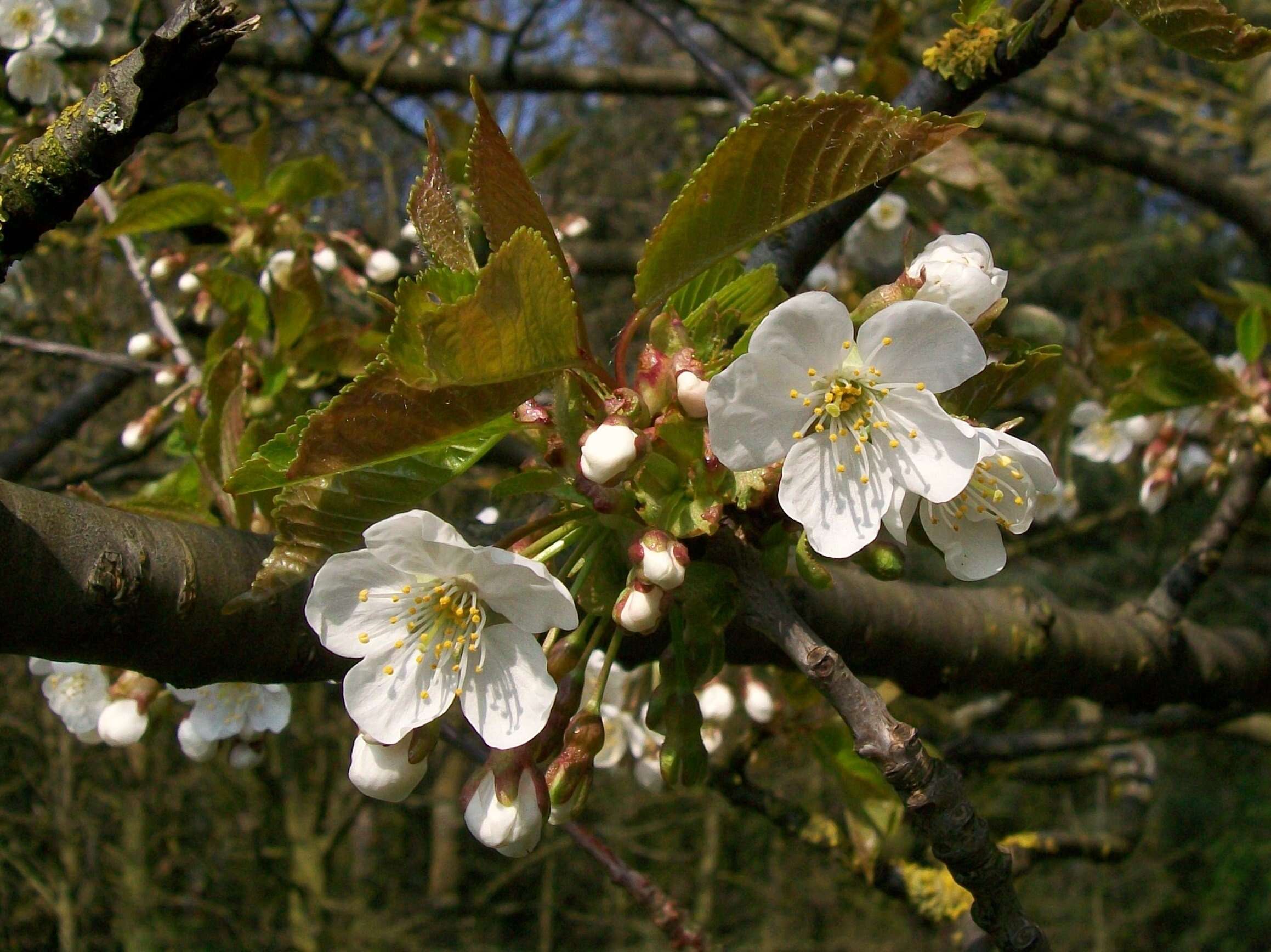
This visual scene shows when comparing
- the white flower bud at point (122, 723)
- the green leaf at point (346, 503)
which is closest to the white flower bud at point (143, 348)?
the white flower bud at point (122, 723)

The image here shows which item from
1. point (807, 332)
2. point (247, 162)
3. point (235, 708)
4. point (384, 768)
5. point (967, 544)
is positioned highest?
point (807, 332)

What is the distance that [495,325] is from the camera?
26.6 inches

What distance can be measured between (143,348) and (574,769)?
1408mm

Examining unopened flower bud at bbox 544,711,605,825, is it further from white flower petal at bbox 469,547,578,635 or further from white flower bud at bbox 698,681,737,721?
white flower bud at bbox 698,681,737,721

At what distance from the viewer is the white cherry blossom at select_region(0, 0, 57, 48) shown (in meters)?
1.85

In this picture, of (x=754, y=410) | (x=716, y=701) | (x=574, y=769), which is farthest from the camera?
(x=716, y=701)

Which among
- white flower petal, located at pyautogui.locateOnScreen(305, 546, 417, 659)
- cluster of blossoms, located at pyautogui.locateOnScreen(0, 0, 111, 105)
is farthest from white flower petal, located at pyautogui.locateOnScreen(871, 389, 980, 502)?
cluster of blossoms, located at pyautogui.locateOnScreen(0, 0, 111, 105)

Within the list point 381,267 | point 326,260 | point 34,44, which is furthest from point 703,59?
point 34,44

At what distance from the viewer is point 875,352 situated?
0.82 meters

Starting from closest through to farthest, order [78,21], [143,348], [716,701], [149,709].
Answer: [149,709] < [716,701] < [143,348] < [78,21]

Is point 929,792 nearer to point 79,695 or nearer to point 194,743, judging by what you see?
point 194,743

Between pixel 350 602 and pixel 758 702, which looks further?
pixel 758 702

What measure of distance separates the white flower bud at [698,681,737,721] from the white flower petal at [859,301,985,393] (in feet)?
3.34

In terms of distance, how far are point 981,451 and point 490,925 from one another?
7649 millimetres
